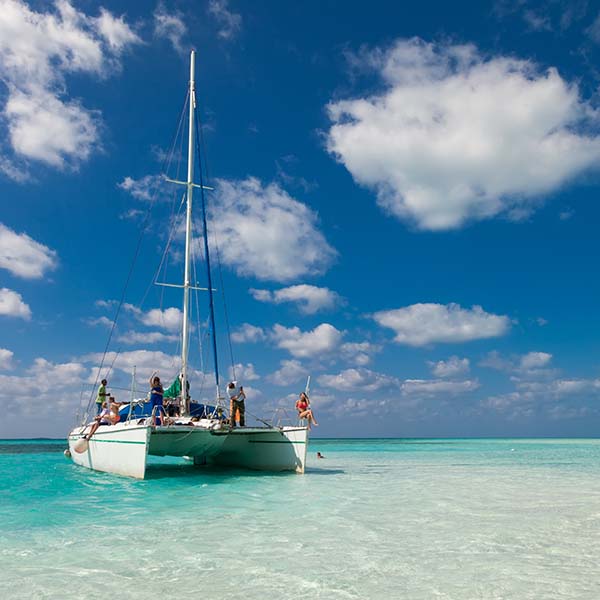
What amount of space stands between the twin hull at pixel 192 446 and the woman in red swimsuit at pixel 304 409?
0.48 metres

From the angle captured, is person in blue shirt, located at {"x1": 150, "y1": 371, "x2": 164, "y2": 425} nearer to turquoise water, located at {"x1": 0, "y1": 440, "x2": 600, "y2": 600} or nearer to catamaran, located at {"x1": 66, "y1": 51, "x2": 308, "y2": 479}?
catamaran, located at {"x1": 66, "y1": 51, "x2": 308, "y2": 479}

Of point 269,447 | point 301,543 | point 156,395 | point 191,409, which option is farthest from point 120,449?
point 301,543

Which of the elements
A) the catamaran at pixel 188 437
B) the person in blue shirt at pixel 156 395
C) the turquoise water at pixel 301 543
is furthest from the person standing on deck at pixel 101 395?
the turquoise water at pixel 301 543

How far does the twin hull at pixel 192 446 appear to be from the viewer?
50.2 ft

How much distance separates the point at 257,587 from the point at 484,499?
807cm

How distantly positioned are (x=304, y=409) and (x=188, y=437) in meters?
3.65

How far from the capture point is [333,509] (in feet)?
34.4

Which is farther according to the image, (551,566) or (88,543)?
(88,543)

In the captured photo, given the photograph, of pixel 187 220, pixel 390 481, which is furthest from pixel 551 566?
pixel 187 220

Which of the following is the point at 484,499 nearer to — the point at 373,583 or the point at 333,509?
the point at 333,509

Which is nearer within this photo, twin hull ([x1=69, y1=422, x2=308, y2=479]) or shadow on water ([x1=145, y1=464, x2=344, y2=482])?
twin hull ([x1=69, y1=422, x2=308, y2=479])

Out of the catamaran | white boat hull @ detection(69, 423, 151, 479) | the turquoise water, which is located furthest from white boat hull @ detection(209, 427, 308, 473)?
the turquoise water

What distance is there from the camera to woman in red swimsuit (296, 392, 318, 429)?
55.8 feet

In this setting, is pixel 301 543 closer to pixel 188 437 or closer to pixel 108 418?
pixel 188 437
